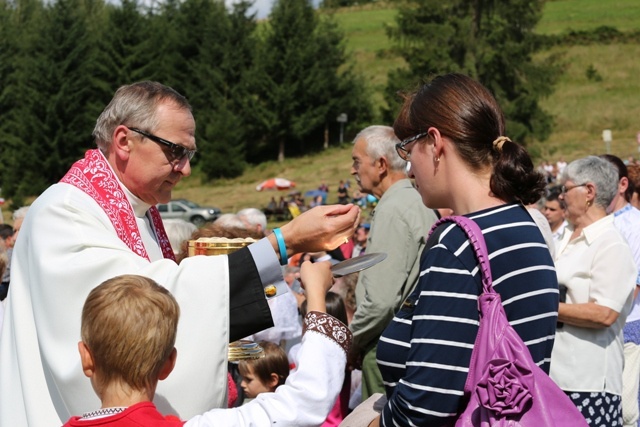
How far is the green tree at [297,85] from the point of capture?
171 feet

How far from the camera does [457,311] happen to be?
7.75ft

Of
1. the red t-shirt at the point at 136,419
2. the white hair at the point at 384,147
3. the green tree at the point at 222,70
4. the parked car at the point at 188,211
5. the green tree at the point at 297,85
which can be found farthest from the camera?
the green tree at the point at 222,70

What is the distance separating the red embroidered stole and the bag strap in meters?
1.22

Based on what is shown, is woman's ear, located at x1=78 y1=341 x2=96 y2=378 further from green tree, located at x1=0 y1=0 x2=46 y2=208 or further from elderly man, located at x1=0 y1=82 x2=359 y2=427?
green tree, located at x1=0 y1=0 x2=46 y2=208

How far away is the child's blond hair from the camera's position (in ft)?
7.25

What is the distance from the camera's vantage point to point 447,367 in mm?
2348

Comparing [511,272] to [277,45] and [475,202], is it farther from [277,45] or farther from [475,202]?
[277,45]

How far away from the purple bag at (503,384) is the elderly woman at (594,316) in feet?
6.97

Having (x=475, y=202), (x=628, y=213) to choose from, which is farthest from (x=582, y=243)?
(x=475, y=202)

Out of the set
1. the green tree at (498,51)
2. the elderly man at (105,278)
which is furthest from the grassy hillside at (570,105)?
the elderly man at (105,278)

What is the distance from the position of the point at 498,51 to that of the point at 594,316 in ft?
133

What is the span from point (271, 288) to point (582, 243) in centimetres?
274

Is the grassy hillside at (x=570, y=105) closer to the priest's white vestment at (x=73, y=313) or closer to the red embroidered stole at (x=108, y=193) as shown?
the red embroidered stole at (x=108, y=193)

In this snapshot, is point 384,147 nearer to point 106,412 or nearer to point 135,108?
point 135,108
